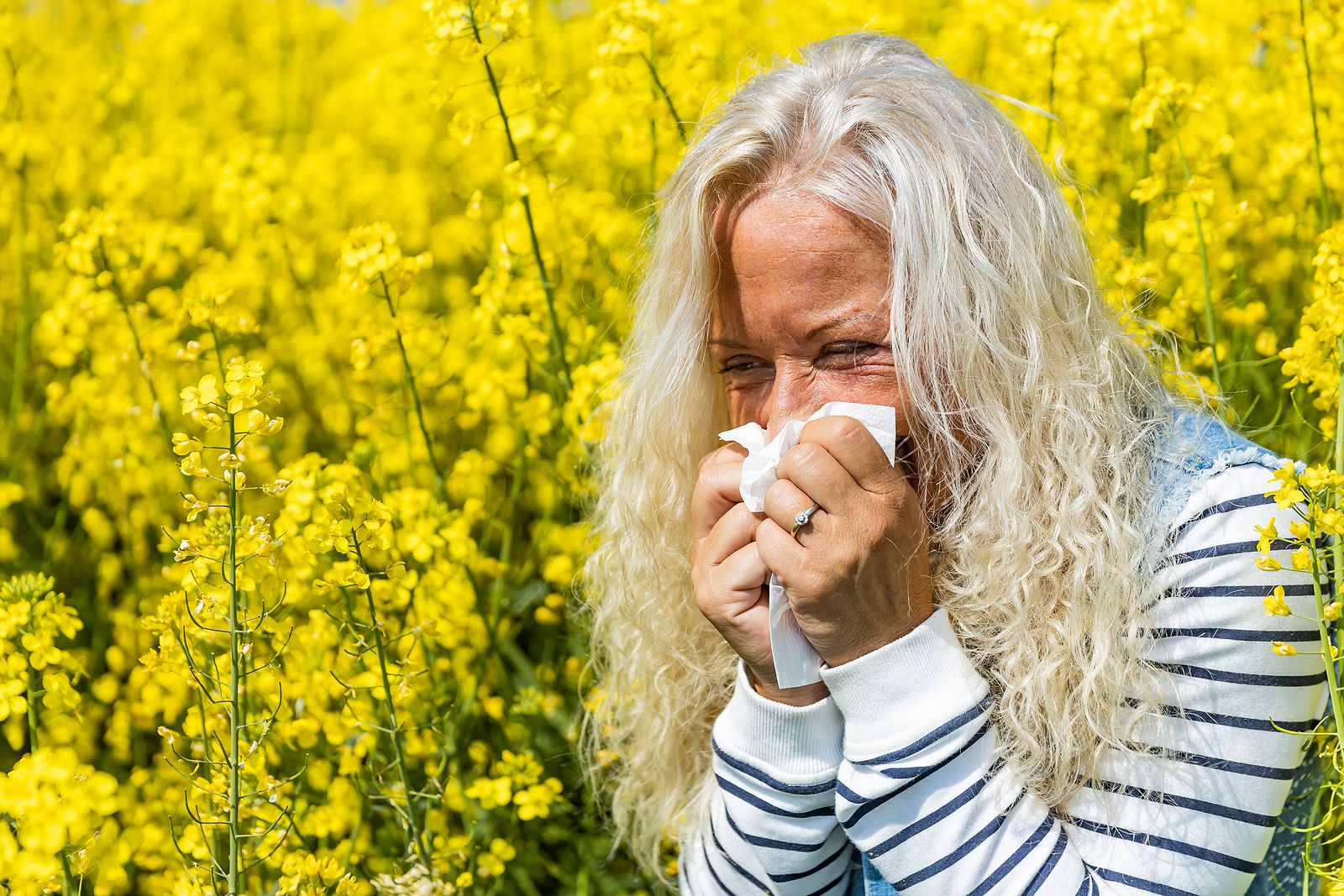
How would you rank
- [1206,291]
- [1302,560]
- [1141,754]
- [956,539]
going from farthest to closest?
[1206,291] < [956,539] < [1141,754] < [1302,560]

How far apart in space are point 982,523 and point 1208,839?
0.36 m

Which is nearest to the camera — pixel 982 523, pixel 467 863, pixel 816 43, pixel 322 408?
pixel 982 523

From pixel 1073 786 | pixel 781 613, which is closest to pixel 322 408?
pixel 781 613

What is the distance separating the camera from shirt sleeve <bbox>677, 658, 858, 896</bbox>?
4.11 feet

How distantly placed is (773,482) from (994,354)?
10.0 inches

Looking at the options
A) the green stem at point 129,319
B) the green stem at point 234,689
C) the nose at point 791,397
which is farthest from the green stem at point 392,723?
the green stem at point 129,319

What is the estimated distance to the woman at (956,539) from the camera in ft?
3.88

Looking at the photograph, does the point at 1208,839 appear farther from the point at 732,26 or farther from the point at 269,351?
the point at 732,26

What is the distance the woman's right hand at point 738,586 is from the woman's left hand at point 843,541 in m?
0.05

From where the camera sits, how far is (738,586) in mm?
1258

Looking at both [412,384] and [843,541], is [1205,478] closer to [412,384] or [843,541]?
[843,541]

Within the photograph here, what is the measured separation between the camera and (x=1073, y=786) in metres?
1.27

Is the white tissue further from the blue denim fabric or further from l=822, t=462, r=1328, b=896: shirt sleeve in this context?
the blue denim fabric

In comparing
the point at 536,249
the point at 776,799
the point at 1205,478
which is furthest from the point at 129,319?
the point at 1205,478
